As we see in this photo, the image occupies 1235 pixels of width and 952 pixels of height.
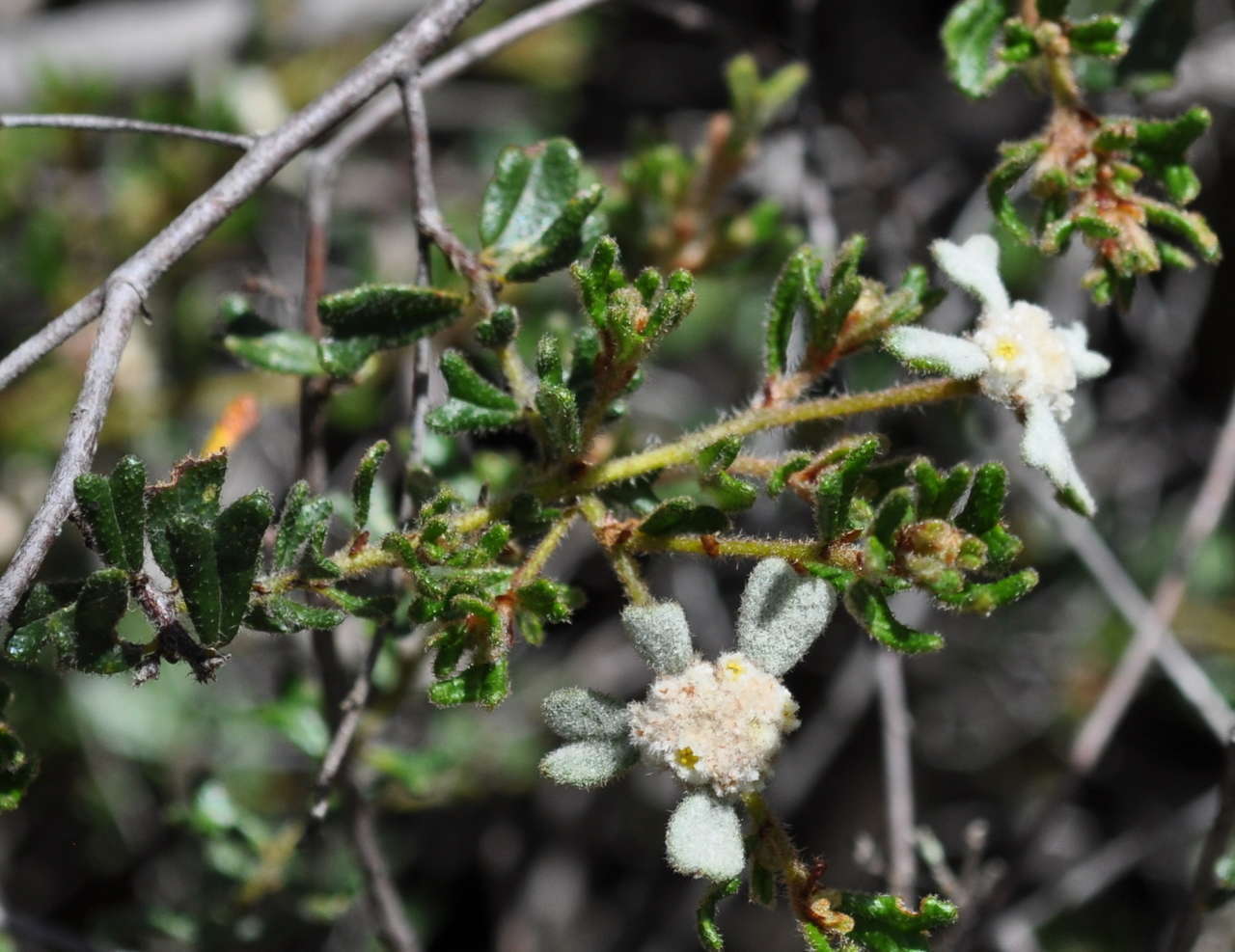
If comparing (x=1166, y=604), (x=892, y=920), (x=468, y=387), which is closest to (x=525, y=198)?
(x=468, y=387)

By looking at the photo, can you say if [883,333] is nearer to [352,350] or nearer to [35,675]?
[352,350]

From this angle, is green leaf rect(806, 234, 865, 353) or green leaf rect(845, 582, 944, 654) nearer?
green leaf rect(845, 582, 944, 654)

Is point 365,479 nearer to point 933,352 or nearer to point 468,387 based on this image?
point 468,387

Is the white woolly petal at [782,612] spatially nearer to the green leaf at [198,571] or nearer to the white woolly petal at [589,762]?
the white woolly petal at [589,762]

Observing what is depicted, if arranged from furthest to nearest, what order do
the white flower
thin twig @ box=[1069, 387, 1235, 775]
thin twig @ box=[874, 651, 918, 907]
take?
1. thin twig @ box=[1069, 387, 1235, 775]
2. thin twig @ box=[874, 651, 918, 907]
3. the white flower

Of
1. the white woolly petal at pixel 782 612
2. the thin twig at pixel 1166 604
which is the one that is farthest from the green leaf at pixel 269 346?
the thin twig at pixel 1166 604

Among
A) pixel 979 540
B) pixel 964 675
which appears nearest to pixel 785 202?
pixel 964 675

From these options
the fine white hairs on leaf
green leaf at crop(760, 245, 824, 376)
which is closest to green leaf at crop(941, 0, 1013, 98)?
green leaf at crop(760, 245, 824, 376)

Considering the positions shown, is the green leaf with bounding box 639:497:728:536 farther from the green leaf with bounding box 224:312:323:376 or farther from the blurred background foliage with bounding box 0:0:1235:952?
the blurred background foliage with bounding box 0:0:1235:952
